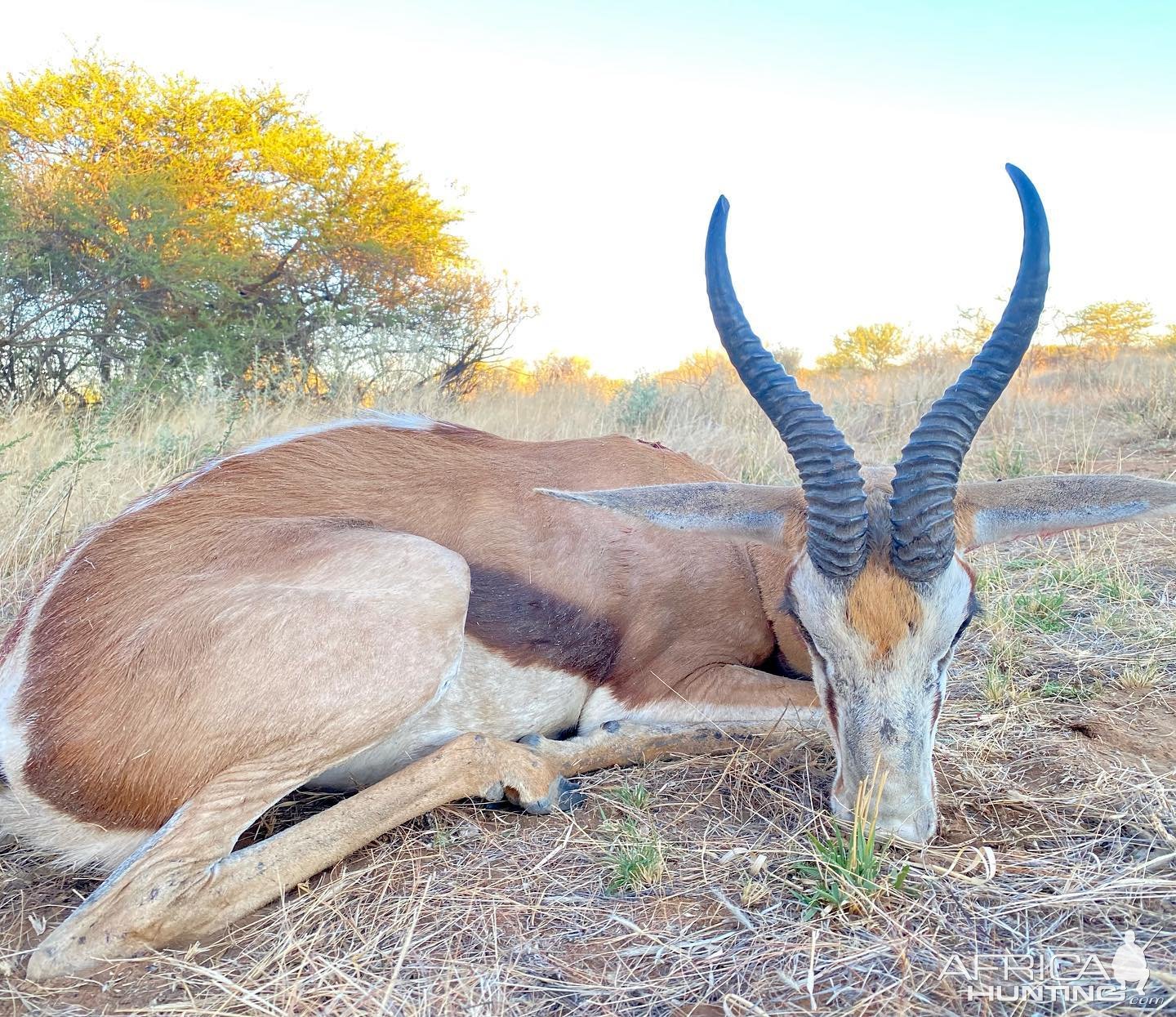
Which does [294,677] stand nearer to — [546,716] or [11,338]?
[546,716]

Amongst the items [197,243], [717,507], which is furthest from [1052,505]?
[197,243]

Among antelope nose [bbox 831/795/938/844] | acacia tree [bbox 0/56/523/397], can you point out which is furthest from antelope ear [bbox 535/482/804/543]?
acacia tree [bbox 0/56/523/397]

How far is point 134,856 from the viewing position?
299 centimetres

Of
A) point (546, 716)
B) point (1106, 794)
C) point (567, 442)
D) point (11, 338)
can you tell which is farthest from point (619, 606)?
point (11, 338)

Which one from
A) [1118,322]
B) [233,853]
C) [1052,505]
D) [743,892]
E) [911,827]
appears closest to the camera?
[743,892]

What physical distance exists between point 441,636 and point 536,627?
Answer: 1.97 ft

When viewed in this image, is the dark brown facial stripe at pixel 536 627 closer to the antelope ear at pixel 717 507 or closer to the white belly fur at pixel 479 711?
the white belly fur at pixel 479 711

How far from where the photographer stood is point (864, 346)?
27.4 m

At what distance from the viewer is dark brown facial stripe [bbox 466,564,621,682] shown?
4031mm

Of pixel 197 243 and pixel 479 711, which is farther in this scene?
pixel 197 243

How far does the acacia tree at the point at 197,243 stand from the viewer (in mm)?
15156

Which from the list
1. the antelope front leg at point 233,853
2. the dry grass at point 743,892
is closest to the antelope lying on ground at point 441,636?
the antelope front leg at point 233,853

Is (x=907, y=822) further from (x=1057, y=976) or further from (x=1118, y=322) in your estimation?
(x=1118, y=322)

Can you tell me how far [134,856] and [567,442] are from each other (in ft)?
9.57
